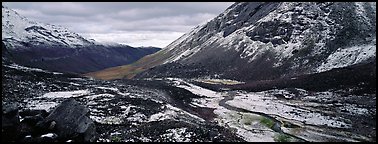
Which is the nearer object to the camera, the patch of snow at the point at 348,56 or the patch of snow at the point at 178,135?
the patch of snow at the point at 178,135

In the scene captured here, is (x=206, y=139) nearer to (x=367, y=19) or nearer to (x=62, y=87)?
(x=62, y=87)

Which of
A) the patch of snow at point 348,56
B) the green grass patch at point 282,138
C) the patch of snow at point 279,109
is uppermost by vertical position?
the patch of snow at point 348,56

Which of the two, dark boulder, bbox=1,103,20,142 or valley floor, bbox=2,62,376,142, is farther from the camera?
valley floor, bbox=2,62,376,142

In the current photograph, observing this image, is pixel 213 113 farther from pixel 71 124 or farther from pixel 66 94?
pixel 71 124

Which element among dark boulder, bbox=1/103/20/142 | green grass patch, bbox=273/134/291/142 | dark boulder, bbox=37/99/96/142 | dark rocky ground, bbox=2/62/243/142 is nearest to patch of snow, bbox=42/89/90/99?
dark rocky ground, bbox=2/62/243/142

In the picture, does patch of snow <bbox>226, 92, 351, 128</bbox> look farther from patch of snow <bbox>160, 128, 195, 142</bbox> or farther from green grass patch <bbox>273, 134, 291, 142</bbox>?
patch of snow <bbox>160, 128, 195, 142</bbox>

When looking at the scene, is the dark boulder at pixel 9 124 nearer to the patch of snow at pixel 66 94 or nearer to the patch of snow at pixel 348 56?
the patch of snow at pixel 66 94

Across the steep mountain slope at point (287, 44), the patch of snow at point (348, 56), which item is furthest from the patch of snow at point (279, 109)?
the steep mountain slope at point (287, 44)
